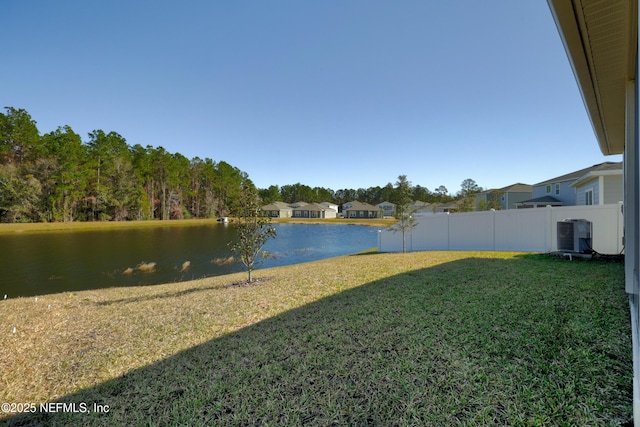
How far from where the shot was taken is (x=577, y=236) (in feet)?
21.5

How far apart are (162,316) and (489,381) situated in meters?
5.02

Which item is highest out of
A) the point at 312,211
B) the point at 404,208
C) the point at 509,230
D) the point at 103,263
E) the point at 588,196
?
the point at 588,196

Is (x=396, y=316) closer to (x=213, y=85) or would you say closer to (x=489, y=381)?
(x=489, y=381)

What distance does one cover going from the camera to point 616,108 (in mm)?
3654

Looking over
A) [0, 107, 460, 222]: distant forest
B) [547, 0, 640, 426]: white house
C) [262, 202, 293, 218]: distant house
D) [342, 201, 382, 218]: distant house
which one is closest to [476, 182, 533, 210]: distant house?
[0, 107, 460, 222]: distant forest

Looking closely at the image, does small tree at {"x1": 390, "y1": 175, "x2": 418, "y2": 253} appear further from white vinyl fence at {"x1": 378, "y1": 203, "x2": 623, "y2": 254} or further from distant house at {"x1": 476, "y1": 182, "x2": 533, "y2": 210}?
distant house at {"x1": 476, "y1": 182, "x2": 533, "y2": 210}

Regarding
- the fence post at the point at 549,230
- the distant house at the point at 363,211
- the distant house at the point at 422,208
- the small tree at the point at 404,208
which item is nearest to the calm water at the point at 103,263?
the small tree at the point at 404,208

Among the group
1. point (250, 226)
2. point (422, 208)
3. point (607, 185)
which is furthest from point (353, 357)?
point (422, 208)

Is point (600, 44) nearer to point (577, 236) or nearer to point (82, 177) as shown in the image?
point (577, 236)

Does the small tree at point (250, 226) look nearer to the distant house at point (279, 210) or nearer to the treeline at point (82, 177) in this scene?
the treeline at point (82, 177)

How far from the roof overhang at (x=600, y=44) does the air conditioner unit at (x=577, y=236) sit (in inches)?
160

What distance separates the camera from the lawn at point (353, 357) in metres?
2.02

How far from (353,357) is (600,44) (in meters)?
3.62

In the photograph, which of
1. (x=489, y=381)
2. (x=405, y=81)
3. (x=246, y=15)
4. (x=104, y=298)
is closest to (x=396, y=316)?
(x=489, y=381)
